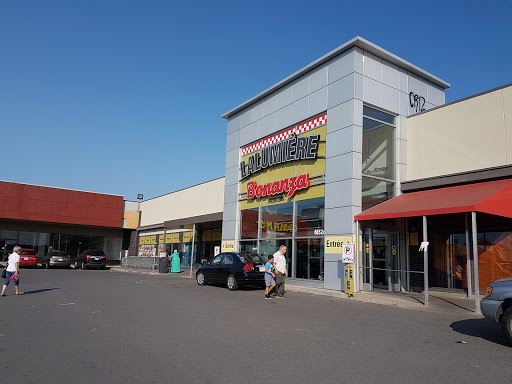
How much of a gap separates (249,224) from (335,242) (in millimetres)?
6502

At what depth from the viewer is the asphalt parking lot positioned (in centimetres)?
512

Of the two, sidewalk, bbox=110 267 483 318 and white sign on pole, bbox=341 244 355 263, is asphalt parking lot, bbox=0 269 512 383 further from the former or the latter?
white sign on pole, bbox=341 244 355 263

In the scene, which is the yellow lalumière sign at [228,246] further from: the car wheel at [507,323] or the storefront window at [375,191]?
the car wheel at [507,323]

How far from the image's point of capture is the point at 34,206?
3494 cm

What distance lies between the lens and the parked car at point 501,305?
22.2 feet

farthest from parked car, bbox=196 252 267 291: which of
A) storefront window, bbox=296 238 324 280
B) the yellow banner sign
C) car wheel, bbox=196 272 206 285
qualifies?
the yellow banner sign

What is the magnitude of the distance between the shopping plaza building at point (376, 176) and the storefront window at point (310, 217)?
0.06m

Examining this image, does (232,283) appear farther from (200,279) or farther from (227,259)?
(200,279)

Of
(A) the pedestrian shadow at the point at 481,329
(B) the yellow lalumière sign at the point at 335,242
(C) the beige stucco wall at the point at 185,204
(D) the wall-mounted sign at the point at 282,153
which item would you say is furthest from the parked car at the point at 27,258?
(A) the pedestrian shadow at the point at 481,329

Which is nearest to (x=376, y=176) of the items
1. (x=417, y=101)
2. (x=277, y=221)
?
(x=417, y=101)

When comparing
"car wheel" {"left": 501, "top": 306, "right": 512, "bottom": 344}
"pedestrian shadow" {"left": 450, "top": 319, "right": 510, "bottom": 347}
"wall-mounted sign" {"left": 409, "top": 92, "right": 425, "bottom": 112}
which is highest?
"wall-mounted sign" {"left": 409, "top": 92, "right": 425, "bottom": 112}

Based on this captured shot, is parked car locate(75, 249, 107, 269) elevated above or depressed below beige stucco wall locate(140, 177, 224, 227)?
below

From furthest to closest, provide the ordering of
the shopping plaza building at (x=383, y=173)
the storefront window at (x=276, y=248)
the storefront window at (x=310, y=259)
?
the storefront window at (x=276, y=248) < the storefront window at (x=310, y=259) < the shopping plaza building at (x=383, y=173)

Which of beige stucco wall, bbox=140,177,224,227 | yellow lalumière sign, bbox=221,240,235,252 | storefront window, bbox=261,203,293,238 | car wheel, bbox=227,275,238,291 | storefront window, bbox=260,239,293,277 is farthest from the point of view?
beige stucco wall, bbox=140,177,224,227
